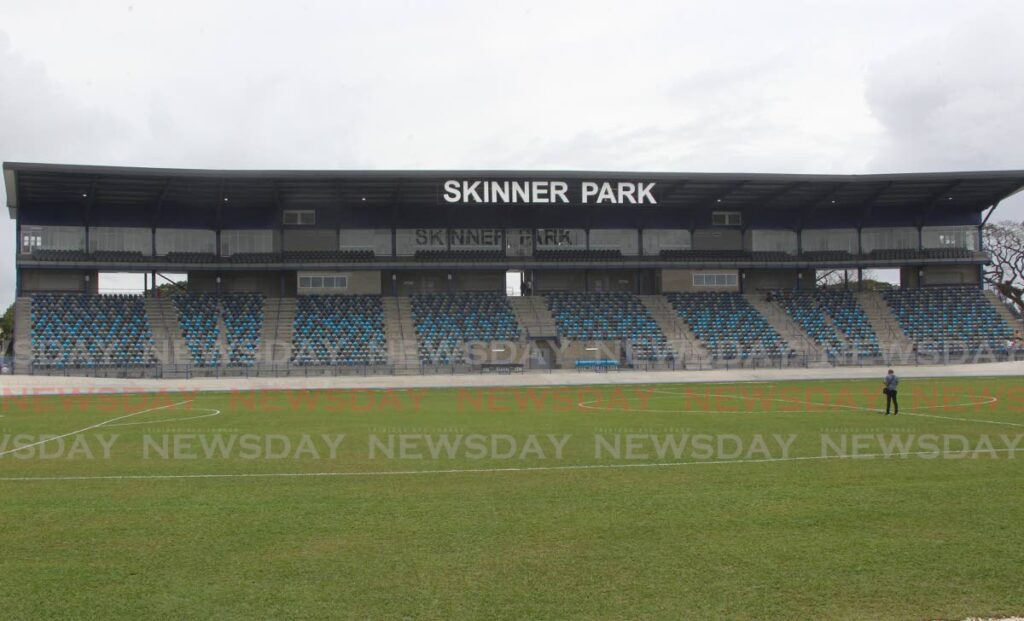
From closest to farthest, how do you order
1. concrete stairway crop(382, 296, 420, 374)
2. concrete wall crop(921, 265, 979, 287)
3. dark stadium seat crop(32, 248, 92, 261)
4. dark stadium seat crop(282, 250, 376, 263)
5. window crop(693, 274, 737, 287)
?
concrete stairway crop(382, 296, 420, 374) < dark stadium seat crop(32, 248, 92, 261) < dark stadium seat crop(282, 250, 376, 263) < window crop(693, 274, 737, 287) < concrete wall crop(921, 265, 979, 287)

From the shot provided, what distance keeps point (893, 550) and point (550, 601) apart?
168 inches

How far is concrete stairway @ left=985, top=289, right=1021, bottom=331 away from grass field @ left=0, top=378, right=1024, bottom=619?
51.8 m

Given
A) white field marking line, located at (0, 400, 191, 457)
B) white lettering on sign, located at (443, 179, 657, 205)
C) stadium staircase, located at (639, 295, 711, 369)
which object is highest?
white lettering on sign, located at (443, 179, 657, 205)

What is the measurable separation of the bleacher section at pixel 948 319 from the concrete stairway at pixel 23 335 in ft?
203

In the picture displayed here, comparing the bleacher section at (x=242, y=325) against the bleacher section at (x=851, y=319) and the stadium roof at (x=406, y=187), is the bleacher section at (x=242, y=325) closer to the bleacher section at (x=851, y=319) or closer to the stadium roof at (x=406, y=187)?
the stadium roof at (x=406, y=187)

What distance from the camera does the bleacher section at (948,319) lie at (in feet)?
212

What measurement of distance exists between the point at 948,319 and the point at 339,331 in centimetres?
4781

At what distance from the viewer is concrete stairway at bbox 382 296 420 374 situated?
199 ft

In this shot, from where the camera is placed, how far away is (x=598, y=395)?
40.1 m

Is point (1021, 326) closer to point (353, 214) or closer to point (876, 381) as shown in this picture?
point (876, 381)

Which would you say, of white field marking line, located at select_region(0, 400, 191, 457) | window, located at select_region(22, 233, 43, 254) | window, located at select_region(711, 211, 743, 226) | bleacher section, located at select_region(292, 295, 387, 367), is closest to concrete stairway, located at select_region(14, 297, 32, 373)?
window, located at select_region(22, 233, 43, 254)

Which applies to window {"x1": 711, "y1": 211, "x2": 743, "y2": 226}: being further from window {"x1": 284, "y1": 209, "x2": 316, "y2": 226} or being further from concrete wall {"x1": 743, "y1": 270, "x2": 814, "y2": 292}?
window {"x1": 284, "y1": 209, "x2": 316, "y2": 226}

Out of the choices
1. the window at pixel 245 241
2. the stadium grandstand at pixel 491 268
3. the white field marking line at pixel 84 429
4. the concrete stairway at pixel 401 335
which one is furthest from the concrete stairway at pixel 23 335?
the white field marking line at pixel 84 429

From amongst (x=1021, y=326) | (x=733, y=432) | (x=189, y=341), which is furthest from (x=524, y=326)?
(x=733, y=432)
